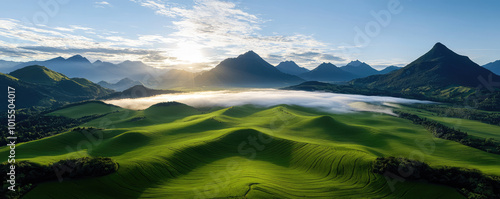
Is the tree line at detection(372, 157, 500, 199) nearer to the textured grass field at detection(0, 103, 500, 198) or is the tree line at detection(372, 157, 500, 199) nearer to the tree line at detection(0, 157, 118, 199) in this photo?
the textured grass field at detection(0, 103, 500, 198)

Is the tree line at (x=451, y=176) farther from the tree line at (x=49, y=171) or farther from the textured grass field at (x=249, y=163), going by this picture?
the tree line at (x=49, y=171)

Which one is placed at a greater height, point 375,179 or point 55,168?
point 55,168

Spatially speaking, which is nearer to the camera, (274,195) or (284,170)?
(274,195)

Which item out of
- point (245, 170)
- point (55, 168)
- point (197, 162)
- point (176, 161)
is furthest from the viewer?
point (197, 162)

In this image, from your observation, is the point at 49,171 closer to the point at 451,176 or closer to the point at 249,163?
the point at 249,163

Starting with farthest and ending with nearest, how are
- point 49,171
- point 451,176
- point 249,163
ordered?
point 249,163
point 451,176
point 49,171

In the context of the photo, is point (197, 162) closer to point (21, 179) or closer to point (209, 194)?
point (209, 194)

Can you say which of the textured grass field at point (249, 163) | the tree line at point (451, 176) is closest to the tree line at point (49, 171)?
the textured grass field at point (249, 163)

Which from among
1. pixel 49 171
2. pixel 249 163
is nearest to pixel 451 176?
pixel 249 163

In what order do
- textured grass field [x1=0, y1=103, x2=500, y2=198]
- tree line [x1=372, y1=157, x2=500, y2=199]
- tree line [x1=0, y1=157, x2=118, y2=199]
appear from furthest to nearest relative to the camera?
textured grass field [x1=0, y1=103, x2=500, y2=198], tree line [x1=372, y1=157, x2=500, y2=199], tree line [x1=0, y1=157, x2=118, y2=199]

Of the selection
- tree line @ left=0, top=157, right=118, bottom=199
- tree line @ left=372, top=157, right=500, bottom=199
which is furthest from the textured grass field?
tree line @ left=372, top=157, right=500, bottom=199

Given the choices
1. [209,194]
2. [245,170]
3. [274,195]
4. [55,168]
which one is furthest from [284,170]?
[55,168]
